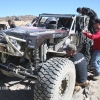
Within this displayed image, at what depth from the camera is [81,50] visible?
6137mm

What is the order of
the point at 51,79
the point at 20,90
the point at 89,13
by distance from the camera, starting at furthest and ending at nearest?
the point at 89,13 → the point at 20,90 → the point at 51,79

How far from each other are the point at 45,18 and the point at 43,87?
2939 mm

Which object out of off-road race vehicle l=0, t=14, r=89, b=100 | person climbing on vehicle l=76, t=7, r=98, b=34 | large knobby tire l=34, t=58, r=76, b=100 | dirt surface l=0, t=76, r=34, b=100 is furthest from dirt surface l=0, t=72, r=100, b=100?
person climbing on vehicle l=76, t=7, r=98, b=34

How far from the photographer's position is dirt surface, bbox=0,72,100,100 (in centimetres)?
438

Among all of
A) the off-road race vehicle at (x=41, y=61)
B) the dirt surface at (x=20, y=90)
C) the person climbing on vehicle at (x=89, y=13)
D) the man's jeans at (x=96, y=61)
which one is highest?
the person climbing on vehicle at (x=89, y=13)

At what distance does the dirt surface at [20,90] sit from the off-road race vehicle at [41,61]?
0.49m

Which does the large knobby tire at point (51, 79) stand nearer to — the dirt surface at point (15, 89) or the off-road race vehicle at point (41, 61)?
the off-road race vehicle at point (41, 61)

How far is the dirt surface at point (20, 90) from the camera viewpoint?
438 centimetres

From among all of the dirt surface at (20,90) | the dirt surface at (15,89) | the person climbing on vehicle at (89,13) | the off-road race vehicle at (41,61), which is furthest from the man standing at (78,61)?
the person climbing on vehicle at (89,13)

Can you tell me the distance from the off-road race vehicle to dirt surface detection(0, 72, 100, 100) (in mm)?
486

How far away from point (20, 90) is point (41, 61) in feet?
3.08

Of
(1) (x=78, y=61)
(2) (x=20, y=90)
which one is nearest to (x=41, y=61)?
(1) (x=78, y=61)

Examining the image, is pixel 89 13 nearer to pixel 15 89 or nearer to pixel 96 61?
pixel 96 61

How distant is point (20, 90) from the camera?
4668 mm
